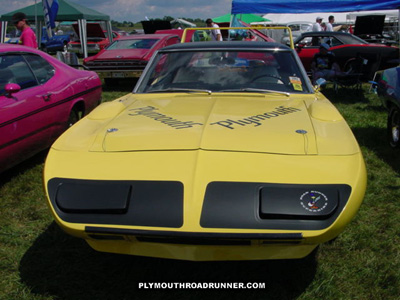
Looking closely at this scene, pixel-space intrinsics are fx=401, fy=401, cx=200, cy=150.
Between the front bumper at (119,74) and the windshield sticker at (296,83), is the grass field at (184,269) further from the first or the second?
the front bumper at (119,74)

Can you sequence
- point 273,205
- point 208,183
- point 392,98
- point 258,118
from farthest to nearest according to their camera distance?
point 392,98 < point 258,118 < point 208,183 < point 273,205

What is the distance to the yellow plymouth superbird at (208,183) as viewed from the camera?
1886mm

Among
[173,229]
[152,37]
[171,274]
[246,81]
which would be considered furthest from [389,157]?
[152,37]

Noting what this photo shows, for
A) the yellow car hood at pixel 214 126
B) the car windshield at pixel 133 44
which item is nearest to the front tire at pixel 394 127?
the yellow car hood at pixel 214 126

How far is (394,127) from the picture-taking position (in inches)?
202

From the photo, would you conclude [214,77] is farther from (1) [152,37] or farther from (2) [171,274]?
(1) [152,37]

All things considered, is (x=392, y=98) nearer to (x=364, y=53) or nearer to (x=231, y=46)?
(x=231, y=46)

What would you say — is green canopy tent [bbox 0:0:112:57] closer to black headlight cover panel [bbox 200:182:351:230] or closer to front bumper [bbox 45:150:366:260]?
front bumper [bbox 45:150:366:260]

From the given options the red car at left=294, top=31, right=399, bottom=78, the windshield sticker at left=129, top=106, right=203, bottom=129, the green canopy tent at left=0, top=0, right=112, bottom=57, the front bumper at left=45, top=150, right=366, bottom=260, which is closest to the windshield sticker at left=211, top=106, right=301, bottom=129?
the windshield sticker at left=129, top=106, right=203, bottom=129

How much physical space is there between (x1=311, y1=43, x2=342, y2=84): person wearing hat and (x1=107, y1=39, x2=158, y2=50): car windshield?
4.17 m

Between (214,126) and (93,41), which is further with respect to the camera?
(93,41)

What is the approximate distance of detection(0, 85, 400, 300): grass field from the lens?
7.82 feet

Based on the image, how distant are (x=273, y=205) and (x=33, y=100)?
3.12 m

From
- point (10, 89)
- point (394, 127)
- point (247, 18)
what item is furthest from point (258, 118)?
point (247, 18)
